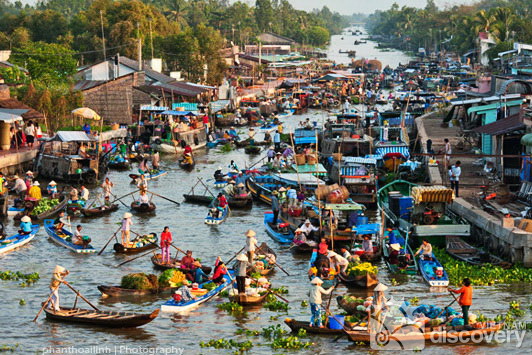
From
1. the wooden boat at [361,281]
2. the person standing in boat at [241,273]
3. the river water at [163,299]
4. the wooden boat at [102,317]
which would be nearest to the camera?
the river water at [163,299]

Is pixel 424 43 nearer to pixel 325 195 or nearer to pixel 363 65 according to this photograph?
pixel 363 65

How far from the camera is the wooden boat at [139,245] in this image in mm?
29078

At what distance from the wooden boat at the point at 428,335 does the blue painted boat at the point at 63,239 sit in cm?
1223

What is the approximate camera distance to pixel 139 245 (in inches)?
1155

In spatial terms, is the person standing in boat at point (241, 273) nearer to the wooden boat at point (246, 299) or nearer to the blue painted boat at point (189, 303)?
the wooden boat at point (246, 299)

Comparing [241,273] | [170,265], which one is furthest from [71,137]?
[241,273]

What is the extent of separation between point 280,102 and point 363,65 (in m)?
43.5

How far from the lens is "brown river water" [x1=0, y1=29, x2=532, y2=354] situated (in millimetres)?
20531

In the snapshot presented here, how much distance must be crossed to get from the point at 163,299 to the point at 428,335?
757 centimetres

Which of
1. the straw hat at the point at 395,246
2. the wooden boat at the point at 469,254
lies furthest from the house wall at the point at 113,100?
the straw hat at the point at 395,246

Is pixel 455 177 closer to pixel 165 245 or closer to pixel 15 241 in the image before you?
pixel 165 245

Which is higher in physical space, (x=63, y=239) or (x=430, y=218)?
(x=430, y=218)

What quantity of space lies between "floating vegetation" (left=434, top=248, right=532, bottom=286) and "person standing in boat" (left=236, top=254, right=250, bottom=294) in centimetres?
578

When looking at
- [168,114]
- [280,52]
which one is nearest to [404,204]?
[168,114]
